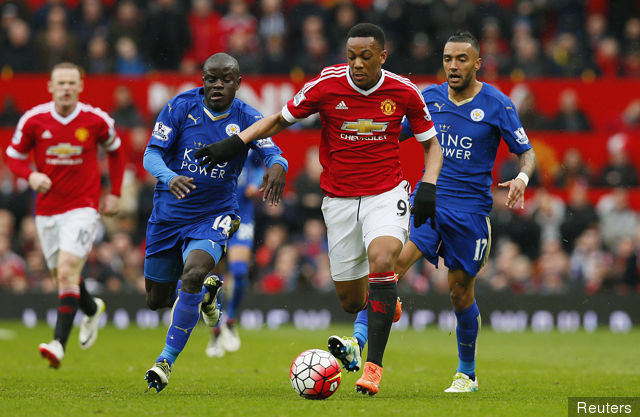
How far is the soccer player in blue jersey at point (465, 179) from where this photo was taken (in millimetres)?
9344

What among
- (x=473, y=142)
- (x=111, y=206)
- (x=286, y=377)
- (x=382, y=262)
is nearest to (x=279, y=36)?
(x=111, y=206)

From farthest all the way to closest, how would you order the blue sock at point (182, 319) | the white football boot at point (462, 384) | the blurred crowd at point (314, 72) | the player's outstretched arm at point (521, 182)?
the blurred crowd at point (314, 72) < the white football boot at point (462, 384) < the player's outstretched arm at point (521, 182) < the blue sock at point (182, 319)

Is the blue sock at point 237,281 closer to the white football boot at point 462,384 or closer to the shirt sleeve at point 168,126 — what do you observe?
the shirt sleeve at point 168,126

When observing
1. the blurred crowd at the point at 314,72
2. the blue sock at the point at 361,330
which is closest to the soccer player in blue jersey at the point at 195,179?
the blue sock at the point at 361,330

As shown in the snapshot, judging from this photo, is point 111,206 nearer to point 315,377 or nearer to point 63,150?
point 63,150

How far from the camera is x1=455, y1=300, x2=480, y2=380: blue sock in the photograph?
369 inches

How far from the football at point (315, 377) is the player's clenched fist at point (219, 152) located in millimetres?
1666

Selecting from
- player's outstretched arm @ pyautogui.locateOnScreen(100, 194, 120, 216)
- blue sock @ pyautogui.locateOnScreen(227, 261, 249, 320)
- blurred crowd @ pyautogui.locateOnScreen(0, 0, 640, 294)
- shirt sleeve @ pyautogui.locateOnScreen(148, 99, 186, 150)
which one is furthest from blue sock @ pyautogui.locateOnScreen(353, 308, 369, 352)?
blurred crowd @ pyautogui.locateOnScreen(0, 0, 640, 294)

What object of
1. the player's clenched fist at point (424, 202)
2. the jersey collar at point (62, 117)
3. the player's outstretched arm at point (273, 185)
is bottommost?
the player's clenched fist at point (424, 202)

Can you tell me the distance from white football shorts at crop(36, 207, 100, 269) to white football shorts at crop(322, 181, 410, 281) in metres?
3.38

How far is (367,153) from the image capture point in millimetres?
8766

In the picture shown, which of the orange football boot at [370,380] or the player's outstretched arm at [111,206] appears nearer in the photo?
the orange football boot at [370,380]

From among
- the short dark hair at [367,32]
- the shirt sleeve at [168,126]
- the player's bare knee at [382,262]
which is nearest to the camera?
the player's bare knee at [382,262]

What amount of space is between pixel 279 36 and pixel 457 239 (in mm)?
12415
